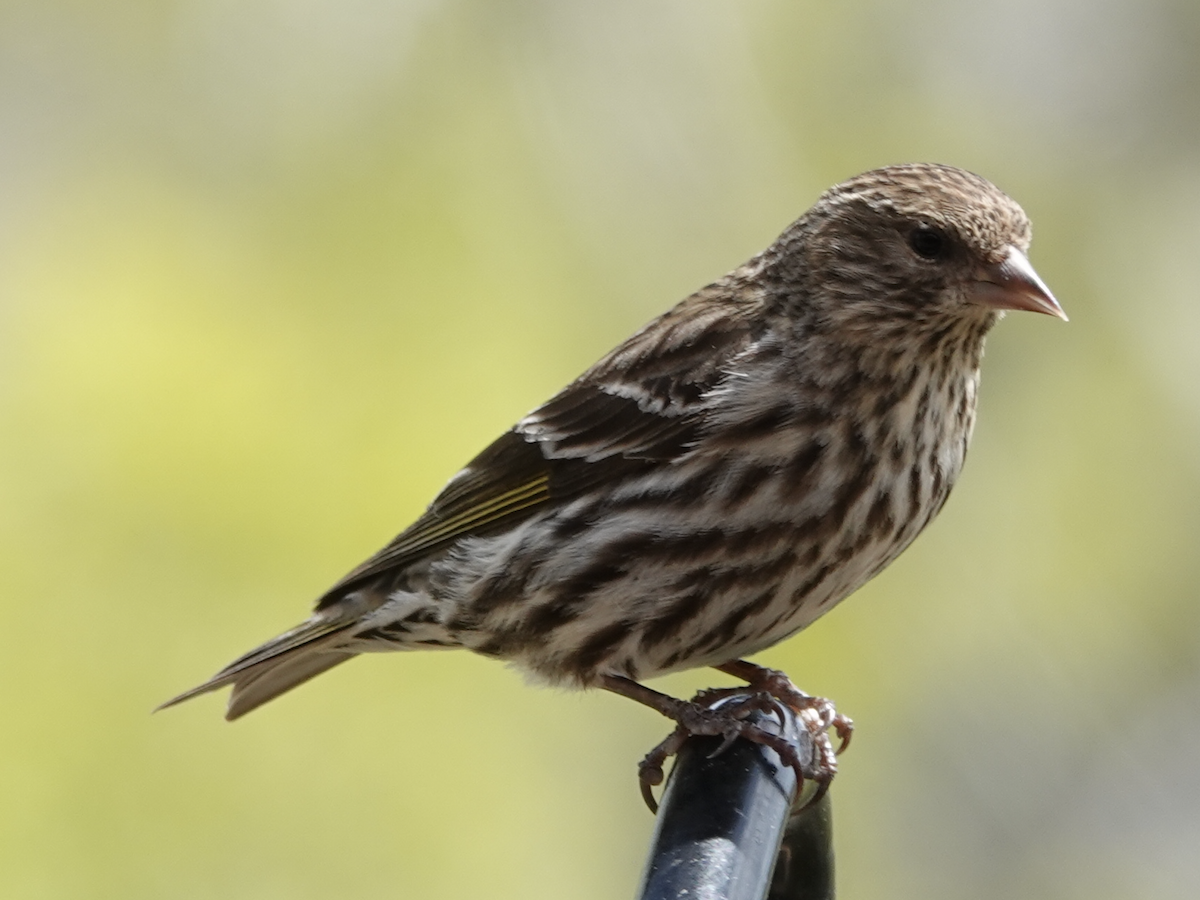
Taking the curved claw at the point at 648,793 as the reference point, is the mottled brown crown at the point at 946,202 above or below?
above

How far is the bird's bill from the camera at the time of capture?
3299 millimetres

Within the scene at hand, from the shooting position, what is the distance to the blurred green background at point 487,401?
4855mm

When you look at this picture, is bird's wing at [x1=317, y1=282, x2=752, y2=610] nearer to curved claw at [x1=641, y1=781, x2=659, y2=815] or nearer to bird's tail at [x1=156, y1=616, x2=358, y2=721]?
bird's tail at [x1=156, y1=616, x2=358, y2=721]

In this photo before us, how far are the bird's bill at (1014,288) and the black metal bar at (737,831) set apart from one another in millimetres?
897

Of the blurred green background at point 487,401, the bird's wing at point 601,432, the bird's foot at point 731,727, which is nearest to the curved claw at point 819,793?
the bird's foot at point 731,727

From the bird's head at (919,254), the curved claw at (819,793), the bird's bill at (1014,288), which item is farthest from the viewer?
the bird's head at (919,254)

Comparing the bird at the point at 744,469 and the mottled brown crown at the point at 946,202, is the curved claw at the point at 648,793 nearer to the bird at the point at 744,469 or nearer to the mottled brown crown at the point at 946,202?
the bird at the point at 744,469

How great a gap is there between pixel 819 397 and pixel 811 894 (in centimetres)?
99

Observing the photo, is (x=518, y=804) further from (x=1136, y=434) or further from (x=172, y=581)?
(x=1136, y=434)

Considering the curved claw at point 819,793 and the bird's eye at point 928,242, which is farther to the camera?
the bird's eye at point 928,242

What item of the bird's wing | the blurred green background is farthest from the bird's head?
the blurred green background

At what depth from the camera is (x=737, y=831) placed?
8.38ft

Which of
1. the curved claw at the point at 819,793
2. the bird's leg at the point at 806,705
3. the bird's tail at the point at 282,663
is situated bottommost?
the curved claw at the point at 819,793

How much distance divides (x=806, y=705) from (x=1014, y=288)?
95 centimetres
